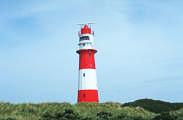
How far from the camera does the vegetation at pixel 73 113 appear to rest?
15391mm

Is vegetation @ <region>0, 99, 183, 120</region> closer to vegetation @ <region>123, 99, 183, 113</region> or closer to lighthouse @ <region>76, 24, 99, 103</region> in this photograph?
vegetation @ <region>123, 99, 183, 113</region>

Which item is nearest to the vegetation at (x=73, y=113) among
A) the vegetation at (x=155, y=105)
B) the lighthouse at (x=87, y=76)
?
the vegetation at (x=155, y=105)

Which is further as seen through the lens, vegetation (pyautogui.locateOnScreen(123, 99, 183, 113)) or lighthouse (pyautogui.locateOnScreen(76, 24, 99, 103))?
lighthouse (pyautogui.locateOnScreen(76, 24, 99, 103))

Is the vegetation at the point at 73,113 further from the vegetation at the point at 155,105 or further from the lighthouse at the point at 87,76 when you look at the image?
the lighthouse at the point at 87,76

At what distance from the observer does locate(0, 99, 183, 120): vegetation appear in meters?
15.4

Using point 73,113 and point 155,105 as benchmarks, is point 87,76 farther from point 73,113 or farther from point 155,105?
point 73,113

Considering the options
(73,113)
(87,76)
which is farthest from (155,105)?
(73,113)

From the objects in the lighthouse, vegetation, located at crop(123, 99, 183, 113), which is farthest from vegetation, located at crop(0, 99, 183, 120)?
the lighthouse

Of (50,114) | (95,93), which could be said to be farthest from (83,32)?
(50,114)

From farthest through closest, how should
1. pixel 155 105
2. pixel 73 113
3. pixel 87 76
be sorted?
pixel 87 76 → pixel 155 105 → pixel 73 113

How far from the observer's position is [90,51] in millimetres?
31734

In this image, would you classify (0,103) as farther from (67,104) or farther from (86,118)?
(86,118)

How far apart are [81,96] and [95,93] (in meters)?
1.07

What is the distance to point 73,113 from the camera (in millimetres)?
16188
